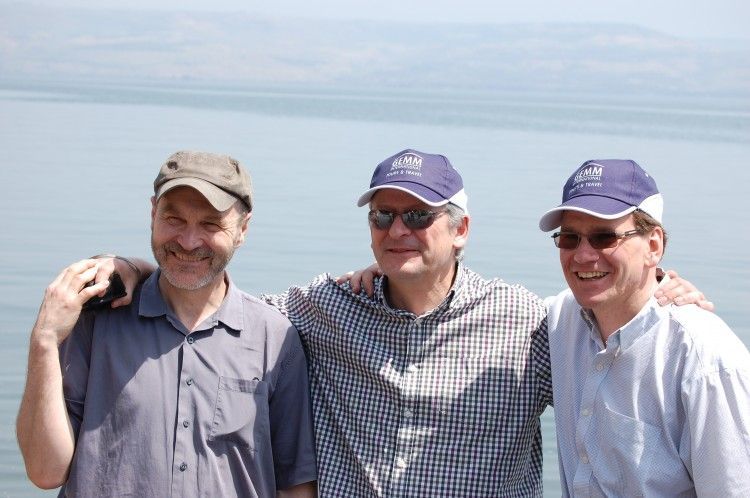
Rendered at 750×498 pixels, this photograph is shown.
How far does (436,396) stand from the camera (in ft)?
16.5

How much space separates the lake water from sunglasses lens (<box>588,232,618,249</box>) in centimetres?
510

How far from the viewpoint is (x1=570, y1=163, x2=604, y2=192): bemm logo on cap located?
465 cm

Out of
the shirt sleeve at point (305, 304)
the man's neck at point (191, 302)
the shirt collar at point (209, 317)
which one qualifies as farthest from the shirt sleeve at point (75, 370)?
the shirt sleeve at point (305, 304)

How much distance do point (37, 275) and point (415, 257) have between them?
1146 centimetres

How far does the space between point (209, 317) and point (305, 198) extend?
1825cm

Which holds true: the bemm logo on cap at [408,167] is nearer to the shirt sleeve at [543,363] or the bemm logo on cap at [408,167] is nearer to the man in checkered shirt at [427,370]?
the man in checkered shirt at [427,370]

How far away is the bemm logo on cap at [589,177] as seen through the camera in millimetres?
4648

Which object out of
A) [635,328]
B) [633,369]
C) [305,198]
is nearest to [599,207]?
[635,328]

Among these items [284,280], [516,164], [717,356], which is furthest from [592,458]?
[516,164]

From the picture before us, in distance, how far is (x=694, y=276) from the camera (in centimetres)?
1703

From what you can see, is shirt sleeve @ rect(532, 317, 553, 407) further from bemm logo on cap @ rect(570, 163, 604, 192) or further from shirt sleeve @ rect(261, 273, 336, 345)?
shirt sleeve @ rect(261, 273, 336, 345)

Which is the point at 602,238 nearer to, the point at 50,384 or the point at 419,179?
the point at 419,179

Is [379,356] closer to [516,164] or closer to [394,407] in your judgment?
[394,407]

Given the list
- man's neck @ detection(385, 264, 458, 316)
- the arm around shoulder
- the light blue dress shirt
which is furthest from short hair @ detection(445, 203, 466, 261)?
the arm around shoulder
